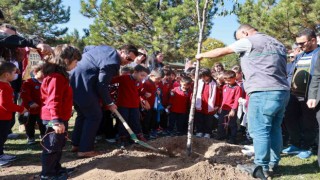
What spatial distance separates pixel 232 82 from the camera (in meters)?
6.08

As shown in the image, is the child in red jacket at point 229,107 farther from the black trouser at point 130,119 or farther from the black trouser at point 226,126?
the black trouser at point 130,119

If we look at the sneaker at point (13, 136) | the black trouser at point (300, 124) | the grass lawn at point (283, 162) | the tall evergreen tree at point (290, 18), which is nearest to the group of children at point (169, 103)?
the grass lawn at point (283, 162)

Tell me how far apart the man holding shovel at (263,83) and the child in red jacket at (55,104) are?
5.58 feet

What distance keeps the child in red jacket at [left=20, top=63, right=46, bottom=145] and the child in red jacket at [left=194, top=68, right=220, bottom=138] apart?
10.2 ft

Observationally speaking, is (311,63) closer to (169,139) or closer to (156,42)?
(169,139)

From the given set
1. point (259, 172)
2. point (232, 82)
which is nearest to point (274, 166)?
point (259, 172)

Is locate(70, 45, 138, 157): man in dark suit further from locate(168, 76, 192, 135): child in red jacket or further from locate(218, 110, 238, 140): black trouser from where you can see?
locate(218, 110, 238, 140): black trouser

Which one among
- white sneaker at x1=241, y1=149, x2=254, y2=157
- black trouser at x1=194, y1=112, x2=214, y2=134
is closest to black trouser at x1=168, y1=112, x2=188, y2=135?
black trouser at x1=194, y1=112, x2=214, y2=134

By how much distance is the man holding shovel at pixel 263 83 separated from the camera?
3596mm

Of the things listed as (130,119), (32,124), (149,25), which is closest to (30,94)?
(32,124)

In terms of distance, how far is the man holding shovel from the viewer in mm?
3596

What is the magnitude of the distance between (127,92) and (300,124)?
10.1 ft

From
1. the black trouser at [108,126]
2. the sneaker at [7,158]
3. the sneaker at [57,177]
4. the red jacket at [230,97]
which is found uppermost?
the red jacket at [230,97]

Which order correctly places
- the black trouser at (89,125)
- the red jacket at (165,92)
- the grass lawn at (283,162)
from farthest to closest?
the red jacket at (165,92) < the black trouser at (89,125) < the grass lawn at (283,162)
